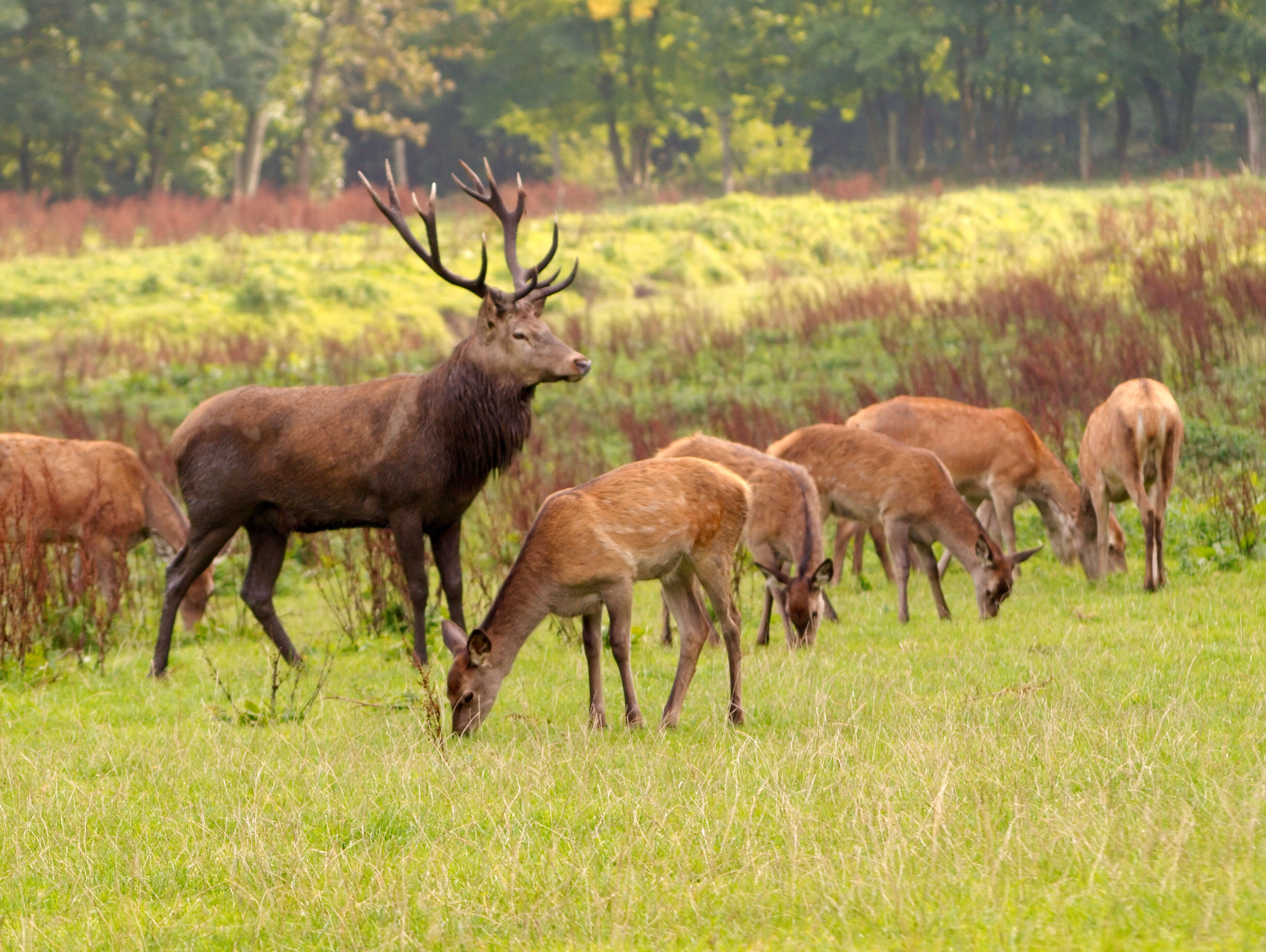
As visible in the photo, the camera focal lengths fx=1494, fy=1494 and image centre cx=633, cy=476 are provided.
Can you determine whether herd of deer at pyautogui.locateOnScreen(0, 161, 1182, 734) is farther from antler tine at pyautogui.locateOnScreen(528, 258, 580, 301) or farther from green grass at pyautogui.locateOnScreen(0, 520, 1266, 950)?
green grass at pyautogui.locateOnScreen(0, 520, 1266, 950)

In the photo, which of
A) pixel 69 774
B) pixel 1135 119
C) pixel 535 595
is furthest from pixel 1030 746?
pixel 1135 119

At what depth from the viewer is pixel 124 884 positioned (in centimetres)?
494

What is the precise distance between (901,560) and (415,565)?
3.31 m

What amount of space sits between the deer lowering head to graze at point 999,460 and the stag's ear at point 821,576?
9.94 ft

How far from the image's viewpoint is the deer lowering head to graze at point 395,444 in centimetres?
893

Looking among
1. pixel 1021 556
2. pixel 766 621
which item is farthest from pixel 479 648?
pixel 1021 556

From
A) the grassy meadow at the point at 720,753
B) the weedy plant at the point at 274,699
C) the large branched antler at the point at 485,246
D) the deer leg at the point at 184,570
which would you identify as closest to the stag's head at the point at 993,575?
the grassy meadow at the point at 720,753

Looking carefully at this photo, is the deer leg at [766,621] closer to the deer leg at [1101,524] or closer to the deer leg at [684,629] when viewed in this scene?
the deer leg at [684,629]

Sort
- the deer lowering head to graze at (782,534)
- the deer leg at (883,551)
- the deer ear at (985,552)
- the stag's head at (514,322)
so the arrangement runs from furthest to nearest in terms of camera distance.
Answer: the deer leg at (883,551), the deer ear at (985,552), the stag's head at (514,322), the deer lowering head to graze at (782,534)

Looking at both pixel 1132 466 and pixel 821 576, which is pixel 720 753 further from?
pixel 1132 466

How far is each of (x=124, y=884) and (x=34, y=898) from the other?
11.1 inches

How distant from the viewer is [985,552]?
962cm

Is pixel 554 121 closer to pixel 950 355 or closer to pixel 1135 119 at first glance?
pixel 1135 119

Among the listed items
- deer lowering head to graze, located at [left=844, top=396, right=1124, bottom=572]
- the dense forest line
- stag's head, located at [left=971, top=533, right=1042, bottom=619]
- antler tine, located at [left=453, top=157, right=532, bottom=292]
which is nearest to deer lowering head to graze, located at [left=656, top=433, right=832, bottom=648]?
stag's head, located at [left=971, top=533, right=1042, bottom=619]
